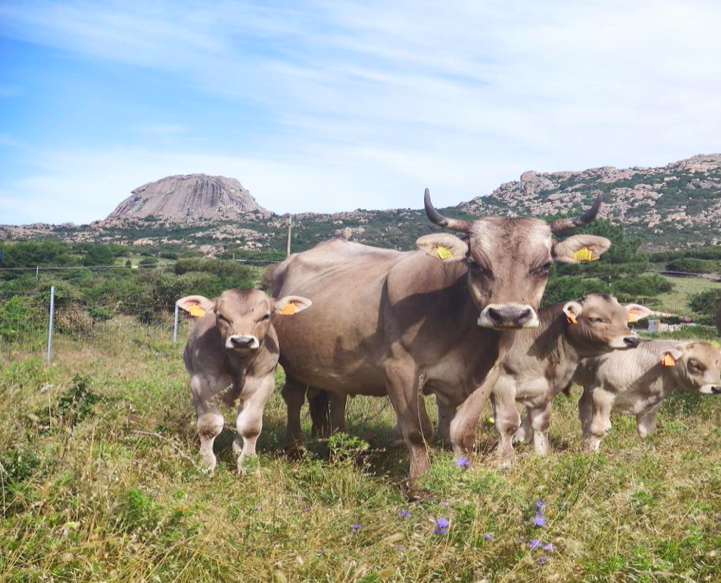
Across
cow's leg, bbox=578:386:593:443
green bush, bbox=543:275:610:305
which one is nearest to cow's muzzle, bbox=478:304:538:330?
cow's leg, bbox=578:386:593:443

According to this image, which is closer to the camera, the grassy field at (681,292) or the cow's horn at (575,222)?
the cow's horn at (575,222)

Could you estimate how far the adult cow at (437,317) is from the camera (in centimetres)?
563

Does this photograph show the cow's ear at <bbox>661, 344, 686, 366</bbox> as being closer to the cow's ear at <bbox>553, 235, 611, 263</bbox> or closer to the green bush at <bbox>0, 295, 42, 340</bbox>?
the cow's ear at <bbox>553, 235, 611, 263</bbox>

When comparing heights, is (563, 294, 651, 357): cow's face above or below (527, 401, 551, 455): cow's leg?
above

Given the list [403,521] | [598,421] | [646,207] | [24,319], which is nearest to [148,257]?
[24,319]

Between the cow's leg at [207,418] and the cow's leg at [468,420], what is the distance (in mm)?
2270

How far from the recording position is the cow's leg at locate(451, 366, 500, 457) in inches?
249

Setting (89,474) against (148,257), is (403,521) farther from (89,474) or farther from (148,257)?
(148,257)

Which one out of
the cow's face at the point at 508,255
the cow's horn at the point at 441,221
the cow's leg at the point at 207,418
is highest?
the cow's horn at the point at 441,221

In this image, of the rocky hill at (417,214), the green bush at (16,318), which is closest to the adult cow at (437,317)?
the green bush at (16,318)

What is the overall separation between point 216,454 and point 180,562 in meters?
4.07

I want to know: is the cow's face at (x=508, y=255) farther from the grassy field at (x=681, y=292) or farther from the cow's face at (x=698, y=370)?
the grassy field at (x=681, y=292)

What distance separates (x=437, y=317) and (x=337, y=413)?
9.34ft

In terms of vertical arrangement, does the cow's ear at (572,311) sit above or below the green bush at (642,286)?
above
